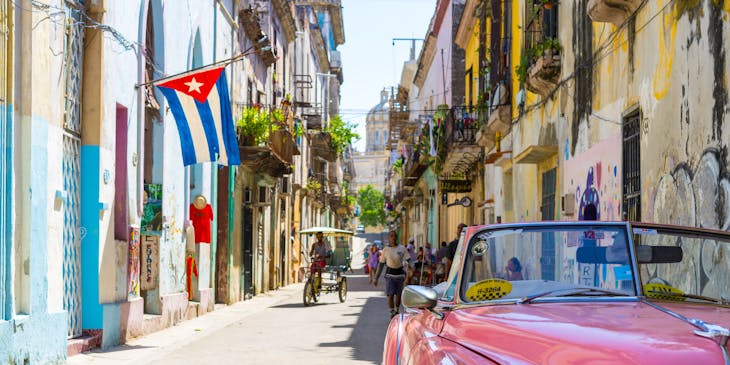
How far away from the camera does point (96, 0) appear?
1324cm

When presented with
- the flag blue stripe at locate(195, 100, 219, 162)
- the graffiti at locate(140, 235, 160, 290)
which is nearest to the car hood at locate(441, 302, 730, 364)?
the flag blue stripe at locate(195, 100, 219, 162)

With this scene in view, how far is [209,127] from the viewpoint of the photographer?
15.9 metres

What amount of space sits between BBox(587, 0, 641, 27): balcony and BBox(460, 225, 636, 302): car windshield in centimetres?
663

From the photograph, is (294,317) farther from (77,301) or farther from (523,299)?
(523,299)

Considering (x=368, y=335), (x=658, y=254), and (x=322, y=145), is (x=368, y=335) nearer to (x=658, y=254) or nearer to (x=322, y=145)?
(x=658, y=254)

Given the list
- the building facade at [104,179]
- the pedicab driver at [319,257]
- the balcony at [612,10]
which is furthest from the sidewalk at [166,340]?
the balcony at [612,10]

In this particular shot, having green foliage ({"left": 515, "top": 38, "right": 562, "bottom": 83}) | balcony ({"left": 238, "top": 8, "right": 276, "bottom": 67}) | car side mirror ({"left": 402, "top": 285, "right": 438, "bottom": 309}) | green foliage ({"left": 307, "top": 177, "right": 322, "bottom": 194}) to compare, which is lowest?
car side mirror ({"left": 402, "top": 285, "right": 438, "bottom": 309})

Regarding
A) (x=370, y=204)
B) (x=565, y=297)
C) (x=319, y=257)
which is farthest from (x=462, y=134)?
(x=370, y=204)

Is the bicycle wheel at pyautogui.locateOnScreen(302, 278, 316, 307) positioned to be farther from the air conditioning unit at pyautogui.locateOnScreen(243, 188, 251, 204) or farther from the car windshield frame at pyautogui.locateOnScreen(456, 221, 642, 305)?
the car windshield frame at pyautogui.locateOnScreen(456, 221, 642, 305)

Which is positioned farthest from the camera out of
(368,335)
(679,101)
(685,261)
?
(368,335)

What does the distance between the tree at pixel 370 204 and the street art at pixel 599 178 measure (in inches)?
5210

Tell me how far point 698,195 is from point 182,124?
28.4 ft

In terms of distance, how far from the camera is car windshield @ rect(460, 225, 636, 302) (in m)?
4.98

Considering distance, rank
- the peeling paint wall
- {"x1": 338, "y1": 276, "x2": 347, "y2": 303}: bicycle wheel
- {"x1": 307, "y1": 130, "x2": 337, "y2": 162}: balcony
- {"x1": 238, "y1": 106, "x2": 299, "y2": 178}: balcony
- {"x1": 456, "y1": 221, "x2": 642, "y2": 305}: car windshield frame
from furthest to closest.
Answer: {"x1": 307, "y1": 130, "x2": 337, "y2": 162}: balcony < {"x1": 238, "y1": 106, "x2": 299, "y2": 178}: balcony < {"x1": 338, "y1": 276, "x2": 347, "y2": 303}: bicycle wheel < the peeling paint wall < {"x1": 456, "y1": 221, "x2": 642, "y2": 305}: car windshield frame
